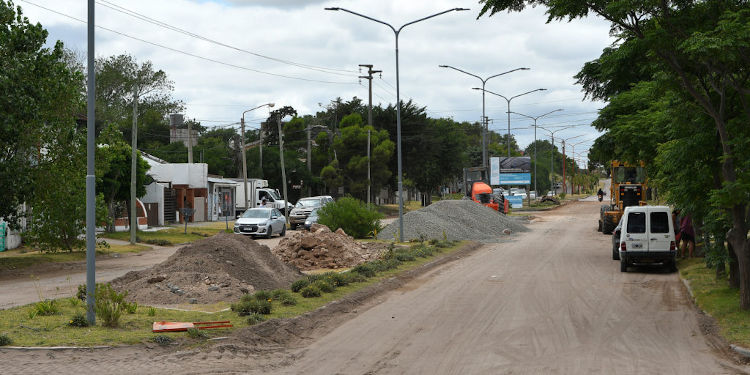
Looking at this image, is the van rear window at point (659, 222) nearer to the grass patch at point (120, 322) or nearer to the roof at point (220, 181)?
the grass patch at point (120, 322)

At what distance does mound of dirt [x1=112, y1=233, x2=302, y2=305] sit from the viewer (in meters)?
15.6

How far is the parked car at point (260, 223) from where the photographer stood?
3894cm

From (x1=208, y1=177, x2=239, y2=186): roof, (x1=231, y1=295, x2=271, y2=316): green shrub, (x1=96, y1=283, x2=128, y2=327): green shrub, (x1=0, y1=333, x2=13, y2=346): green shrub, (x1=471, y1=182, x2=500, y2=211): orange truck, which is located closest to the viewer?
(x1=0, y1=333, x2=13, y2=346): green shrub

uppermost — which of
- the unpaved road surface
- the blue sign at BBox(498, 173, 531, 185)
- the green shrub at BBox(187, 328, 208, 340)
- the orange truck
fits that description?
the blue sign at BBox(498, 173, 531, 185)

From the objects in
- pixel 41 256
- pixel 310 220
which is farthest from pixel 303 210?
pixel 41 256

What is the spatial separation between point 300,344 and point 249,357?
1264mm

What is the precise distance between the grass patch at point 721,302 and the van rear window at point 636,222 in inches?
65.3

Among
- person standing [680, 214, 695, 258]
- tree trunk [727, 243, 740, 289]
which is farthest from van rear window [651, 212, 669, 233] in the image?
tree trunk [727, 243, 740, 289]

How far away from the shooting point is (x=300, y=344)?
1172cm

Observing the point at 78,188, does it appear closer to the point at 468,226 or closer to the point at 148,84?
the point at 468,226

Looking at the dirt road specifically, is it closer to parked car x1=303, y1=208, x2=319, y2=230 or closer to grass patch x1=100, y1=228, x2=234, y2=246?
grass patch x1=100, y1=228, x2=234, y2=246

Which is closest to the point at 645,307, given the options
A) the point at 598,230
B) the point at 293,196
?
the point at 598,230

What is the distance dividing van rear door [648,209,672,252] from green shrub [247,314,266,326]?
12922mm

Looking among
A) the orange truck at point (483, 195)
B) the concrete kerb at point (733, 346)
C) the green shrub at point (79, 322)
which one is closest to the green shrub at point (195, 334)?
the green shrub at point (79, 322)
